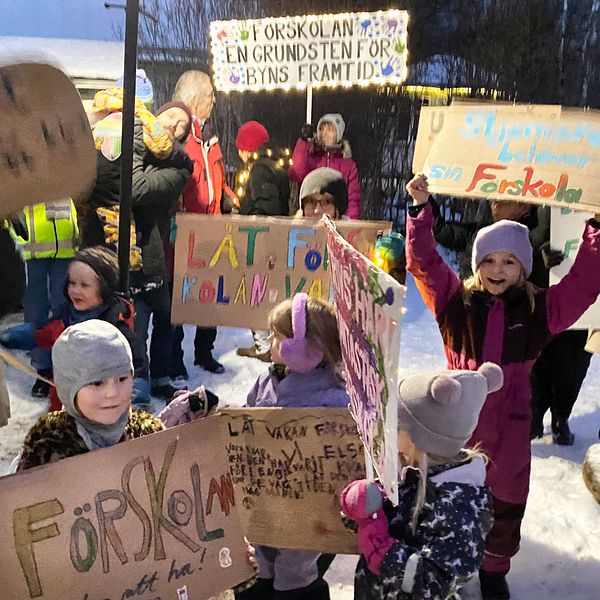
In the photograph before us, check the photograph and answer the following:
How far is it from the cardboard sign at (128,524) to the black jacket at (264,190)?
12.1ft

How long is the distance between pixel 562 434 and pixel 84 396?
3.25 metres

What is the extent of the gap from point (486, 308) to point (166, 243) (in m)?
2.98

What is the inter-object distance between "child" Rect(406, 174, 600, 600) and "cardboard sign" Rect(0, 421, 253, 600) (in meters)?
1.32

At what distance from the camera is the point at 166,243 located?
4.96m

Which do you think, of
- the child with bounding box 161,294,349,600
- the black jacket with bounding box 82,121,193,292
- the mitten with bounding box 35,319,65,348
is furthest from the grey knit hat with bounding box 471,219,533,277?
the black jacket with bounding box 82,121,193,292

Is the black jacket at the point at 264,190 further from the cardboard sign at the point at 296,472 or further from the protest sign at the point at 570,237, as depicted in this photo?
the cardboard sign at the point at 296,472

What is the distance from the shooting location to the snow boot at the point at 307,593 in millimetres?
2307

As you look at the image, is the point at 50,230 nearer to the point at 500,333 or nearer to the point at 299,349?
the point at 299,349

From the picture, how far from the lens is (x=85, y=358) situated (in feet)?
5.73

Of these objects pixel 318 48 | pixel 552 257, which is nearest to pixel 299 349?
pixel 552 257

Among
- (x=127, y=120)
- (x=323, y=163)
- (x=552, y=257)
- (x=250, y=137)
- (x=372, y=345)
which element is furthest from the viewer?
(x=323, y=163)

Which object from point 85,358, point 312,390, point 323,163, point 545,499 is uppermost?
point 323,163

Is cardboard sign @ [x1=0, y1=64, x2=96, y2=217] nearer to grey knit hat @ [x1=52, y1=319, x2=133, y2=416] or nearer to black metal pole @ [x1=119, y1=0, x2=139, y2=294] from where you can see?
grey knit hat @ [x1=52, y1=319, x2=133, y2=416]

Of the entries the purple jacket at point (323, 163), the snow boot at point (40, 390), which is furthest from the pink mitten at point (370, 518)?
the purple jacket at point (323, 163)
